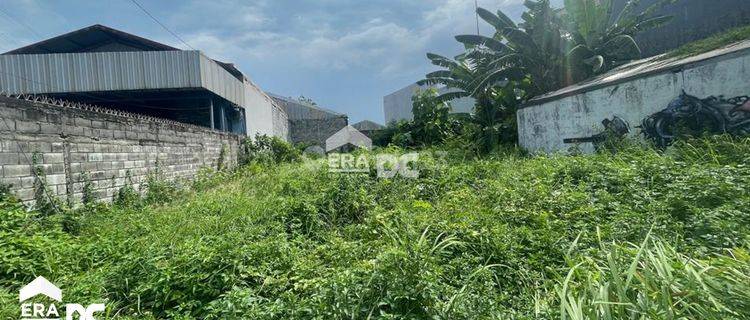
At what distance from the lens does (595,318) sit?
154 cm

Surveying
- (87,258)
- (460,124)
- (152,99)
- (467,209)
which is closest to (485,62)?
(460,124)

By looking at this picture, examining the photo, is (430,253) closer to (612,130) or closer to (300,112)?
(612,130)

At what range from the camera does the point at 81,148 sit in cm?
475

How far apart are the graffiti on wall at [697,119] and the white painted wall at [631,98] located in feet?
0.36

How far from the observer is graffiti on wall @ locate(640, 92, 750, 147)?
5.56 meters

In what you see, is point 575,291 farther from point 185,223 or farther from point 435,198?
point 185,223

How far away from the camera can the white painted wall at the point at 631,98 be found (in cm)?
562

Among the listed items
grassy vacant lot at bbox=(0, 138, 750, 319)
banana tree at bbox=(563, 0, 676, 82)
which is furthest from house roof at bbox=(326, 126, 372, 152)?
grassy vacant lot at bbox=(0, 138, 750, 319)

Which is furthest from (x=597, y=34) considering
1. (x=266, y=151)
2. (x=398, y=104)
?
(x=398, y=104)

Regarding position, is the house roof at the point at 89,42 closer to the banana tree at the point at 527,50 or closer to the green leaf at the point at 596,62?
the banana tree at the point at 527,50

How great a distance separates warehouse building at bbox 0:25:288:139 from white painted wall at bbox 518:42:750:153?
924cm

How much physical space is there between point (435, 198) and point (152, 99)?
410 inches

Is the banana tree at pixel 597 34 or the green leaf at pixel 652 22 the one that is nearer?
the banana tree at pixel 597 34

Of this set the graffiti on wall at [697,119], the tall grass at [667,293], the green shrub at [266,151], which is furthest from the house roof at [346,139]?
the tall grass at [667,293]
